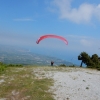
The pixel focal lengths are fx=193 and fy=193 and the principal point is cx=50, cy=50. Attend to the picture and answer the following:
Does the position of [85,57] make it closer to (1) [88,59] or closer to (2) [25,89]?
(1) [88,59]

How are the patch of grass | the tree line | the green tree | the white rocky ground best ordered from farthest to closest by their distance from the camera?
the green tree → the tree line → the white rocky ground → the patch of grass

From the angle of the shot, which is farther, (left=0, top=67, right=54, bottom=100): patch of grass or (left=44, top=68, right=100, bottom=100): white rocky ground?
(left=44, top=68, right=100, bottom=100): white rocky ground

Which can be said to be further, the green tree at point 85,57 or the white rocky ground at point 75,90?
the green tree at point 85,57

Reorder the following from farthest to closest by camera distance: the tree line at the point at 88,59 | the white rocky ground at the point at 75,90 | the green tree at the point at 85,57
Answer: the green tree at the point at 85,57 < the tree line at the point at 88,59 < the white rocky ground at the point at 75,90

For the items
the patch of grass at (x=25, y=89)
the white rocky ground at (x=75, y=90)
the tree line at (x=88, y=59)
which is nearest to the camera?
the patch of grass at (x=25, y=89)

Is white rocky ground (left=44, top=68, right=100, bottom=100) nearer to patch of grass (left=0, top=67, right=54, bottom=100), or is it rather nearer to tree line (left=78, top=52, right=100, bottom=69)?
patch of grass (left=0, top=67, right=54, bottom=100)

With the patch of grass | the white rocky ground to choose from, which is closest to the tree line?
the white rocky ground

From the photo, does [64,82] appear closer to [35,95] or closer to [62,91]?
[62,91]

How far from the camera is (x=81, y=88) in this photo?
2528 cm

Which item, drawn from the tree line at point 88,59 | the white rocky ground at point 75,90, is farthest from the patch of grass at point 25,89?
the tree line at point 88,59

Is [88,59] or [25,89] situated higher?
[88,59]

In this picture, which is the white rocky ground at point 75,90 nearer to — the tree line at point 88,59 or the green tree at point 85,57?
the tree line at point 88,59

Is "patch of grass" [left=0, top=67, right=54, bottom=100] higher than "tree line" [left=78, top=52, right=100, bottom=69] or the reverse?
the reverse

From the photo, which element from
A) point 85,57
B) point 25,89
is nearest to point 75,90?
point 25,89
